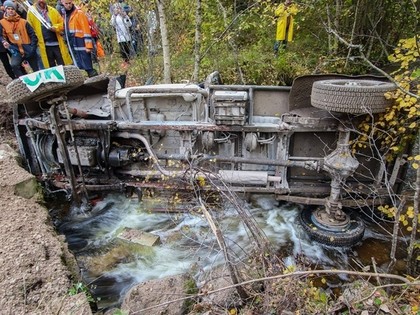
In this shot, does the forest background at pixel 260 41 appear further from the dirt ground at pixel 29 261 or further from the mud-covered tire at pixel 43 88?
the dirt ground at pixel 29 261

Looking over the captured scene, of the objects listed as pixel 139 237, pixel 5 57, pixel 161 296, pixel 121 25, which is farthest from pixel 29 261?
pixel 121 25

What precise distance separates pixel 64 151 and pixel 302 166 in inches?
120

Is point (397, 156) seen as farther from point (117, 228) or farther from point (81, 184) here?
point (81, 184)

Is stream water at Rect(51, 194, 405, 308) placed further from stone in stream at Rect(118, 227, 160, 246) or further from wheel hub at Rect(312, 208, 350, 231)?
wheel hub at Rect(312, 208, 350, 231)

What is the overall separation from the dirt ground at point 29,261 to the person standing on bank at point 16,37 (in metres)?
3.36

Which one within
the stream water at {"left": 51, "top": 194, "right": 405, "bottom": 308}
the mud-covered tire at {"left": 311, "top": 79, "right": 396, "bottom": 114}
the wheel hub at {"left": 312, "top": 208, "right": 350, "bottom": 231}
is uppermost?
the mud-covered tire at {"left": 311, "top": 79, "right": 396, "bottom": 114}

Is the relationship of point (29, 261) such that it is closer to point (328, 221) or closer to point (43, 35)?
point (328, 221)

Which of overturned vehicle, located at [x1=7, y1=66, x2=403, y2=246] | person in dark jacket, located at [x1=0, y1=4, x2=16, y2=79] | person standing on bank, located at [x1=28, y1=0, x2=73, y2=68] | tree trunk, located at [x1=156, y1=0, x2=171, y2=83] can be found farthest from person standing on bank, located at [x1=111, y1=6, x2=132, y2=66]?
overturned vehicle, located at [x1=7, y1=66, x2=403, y2=246]

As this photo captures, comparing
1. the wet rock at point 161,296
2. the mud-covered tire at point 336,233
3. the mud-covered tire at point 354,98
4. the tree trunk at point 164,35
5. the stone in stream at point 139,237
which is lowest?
the stone in stream at point 139,237

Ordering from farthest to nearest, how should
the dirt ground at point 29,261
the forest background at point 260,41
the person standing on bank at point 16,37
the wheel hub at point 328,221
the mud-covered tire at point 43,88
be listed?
the forest background at point 260,41, the person standing on bank at point 16,37, the wheel hub at point 328,221, the mud-covered tire at point 43,88, the dirt ground at point 29,261

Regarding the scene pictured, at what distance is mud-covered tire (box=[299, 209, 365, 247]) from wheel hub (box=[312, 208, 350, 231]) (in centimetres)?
2

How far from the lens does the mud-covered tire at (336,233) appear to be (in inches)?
148

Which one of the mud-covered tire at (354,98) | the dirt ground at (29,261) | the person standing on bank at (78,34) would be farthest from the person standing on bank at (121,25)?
the mud-covered tire at (354,98)

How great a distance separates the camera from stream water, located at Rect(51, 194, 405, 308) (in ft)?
12.2
